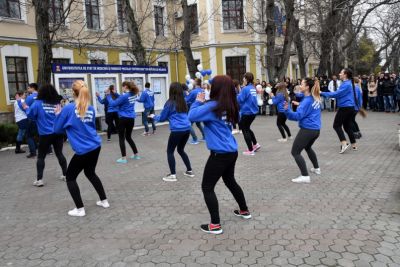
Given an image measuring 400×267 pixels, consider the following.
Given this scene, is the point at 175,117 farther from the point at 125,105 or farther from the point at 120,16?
the point at 120,16

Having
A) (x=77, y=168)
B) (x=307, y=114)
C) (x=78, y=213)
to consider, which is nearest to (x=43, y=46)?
(x=77, y=168)

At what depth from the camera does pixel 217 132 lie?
443 centimetres

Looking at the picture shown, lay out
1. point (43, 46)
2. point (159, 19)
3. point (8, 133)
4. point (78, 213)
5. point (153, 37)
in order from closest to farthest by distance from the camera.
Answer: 1. point (78, 213)
2. point (8, 133)
3. point (43, 46)
4. point (153, 37)
5. point (159, 19)

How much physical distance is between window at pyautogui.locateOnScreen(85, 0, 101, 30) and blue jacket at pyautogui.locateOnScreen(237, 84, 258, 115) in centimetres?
1582

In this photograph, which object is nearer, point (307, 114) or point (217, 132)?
point (217, 132)

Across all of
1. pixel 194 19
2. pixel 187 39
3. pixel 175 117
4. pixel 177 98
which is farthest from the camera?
pixel 194 19

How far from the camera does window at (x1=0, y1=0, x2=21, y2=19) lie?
17641mm

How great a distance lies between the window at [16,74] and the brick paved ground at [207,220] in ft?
37.3

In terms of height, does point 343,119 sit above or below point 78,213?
above

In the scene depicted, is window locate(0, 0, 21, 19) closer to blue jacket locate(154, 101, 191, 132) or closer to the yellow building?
the yellow building

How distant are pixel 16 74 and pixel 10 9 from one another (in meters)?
2.93

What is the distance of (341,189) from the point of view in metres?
6.06

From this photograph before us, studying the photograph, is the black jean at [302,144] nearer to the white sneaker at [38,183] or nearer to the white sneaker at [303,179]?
the white sneaker at [303,179]

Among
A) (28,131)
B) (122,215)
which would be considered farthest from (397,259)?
(28,131)
